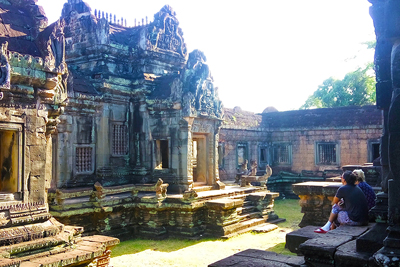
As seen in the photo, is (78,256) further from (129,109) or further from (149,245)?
(129,109)

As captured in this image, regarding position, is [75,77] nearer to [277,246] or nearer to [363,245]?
[277,246]

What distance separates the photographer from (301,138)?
22.9m

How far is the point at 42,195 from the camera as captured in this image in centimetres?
638

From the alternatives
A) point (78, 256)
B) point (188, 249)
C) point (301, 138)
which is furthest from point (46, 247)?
point (301, 138)

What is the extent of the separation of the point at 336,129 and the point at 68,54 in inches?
581

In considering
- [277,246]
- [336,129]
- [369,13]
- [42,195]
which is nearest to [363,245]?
[369,13]

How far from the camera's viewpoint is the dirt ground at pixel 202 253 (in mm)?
8928

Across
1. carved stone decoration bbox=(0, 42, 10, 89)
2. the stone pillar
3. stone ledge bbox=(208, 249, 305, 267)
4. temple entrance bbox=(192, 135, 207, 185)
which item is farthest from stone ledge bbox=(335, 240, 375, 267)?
temple entrance bbox=(192, 135, 207, 185)

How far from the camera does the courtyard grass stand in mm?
9039

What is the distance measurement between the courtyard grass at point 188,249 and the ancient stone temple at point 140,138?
561mm

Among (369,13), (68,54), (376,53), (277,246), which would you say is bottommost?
(277,246)

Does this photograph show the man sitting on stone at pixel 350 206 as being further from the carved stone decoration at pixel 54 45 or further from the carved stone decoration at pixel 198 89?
the carved stone decoration at pixel 198 89

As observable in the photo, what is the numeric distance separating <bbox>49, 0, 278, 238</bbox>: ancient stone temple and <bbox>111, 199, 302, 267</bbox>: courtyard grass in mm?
561

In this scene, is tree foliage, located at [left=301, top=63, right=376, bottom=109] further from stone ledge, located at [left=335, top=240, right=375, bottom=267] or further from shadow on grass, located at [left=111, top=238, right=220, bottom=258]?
stone ledge, located at [left=335, top=240, right=375, bottom=267]
